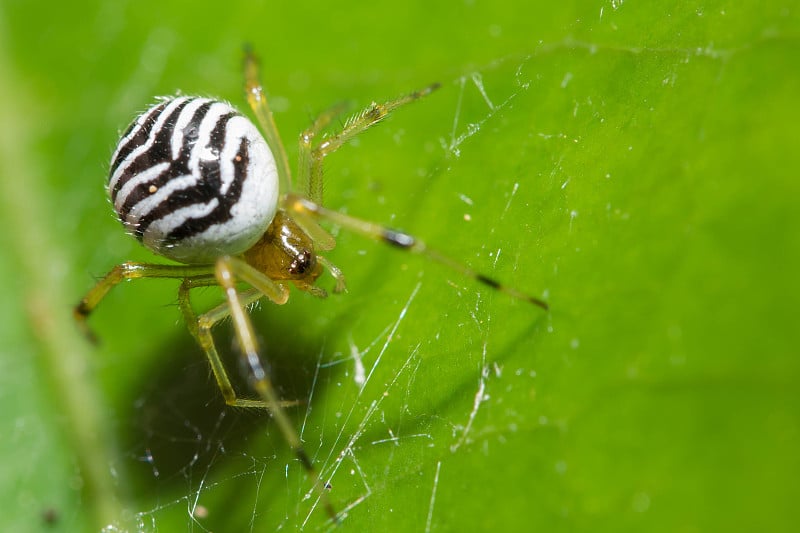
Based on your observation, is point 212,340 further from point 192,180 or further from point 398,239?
point 398,239

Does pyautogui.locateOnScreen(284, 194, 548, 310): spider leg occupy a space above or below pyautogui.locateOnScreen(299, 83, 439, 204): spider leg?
below

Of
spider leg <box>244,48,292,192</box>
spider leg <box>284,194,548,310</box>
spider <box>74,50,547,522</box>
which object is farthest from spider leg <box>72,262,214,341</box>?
spider leg <box>284,194,548,310</box>

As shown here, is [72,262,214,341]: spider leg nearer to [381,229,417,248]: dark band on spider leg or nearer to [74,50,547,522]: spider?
[74,50,547,522]: spider

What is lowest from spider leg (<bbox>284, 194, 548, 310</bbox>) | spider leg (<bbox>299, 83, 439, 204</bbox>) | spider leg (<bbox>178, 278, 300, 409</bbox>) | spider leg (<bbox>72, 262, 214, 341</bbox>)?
spider leg (<bbox>178, 278, 300, 409</bbox>)

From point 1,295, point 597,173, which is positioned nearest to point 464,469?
point 597,173

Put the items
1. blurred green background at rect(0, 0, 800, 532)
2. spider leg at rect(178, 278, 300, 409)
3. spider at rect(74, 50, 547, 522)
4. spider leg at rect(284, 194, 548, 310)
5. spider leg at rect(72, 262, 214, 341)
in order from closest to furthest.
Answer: blurred green background at rect(0, 0, 800, 532) < spider leg at rect(284, 194, 548, 310) < spider at rect(74, 50, 547, 522) < spider leg at rect(178, 278, 300, 409) < spider leg at rect(72, 262, 214, 341)

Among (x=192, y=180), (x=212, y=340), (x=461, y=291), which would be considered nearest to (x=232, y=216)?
(x=192, y=180)
